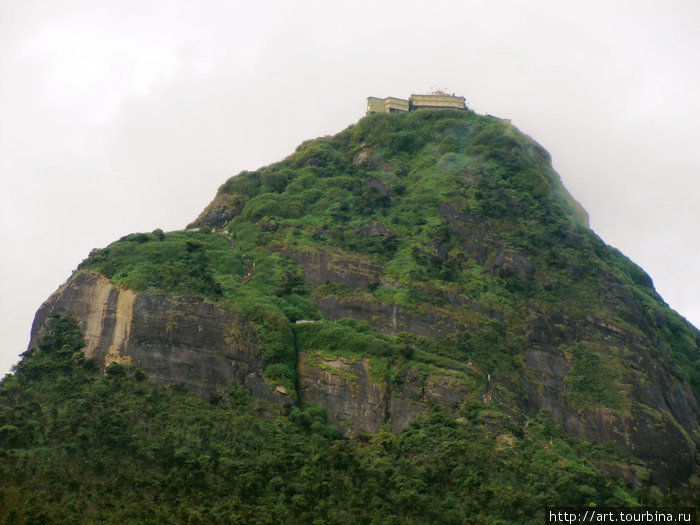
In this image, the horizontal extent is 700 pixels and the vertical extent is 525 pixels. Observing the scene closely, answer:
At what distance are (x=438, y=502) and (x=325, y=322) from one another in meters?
17.5

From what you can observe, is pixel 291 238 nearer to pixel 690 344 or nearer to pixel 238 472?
pixel 238 472

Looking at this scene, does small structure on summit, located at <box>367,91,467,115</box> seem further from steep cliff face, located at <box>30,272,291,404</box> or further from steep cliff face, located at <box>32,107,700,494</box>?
steep cliff face, located at <box>30,272,291,404</box>

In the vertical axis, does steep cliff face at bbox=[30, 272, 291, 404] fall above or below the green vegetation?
above

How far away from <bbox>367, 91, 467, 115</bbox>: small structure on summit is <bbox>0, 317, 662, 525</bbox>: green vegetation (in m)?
40.6

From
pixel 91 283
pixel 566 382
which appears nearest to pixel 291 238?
pixel 91 283

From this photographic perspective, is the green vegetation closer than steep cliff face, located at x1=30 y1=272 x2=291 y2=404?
Yes

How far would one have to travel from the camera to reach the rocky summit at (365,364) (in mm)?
51781

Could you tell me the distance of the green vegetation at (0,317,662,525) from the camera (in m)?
48.6

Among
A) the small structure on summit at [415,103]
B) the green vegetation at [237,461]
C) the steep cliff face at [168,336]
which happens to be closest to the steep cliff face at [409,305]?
the steep cliff face at [168,336]

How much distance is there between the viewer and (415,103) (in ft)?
308

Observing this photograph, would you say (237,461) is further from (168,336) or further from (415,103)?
(415,103)

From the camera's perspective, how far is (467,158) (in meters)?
83.2

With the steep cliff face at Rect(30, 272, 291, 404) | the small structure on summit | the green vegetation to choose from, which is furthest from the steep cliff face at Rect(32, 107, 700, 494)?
the small structure on summit

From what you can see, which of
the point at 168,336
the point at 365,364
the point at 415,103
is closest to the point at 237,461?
the point at 168,336
